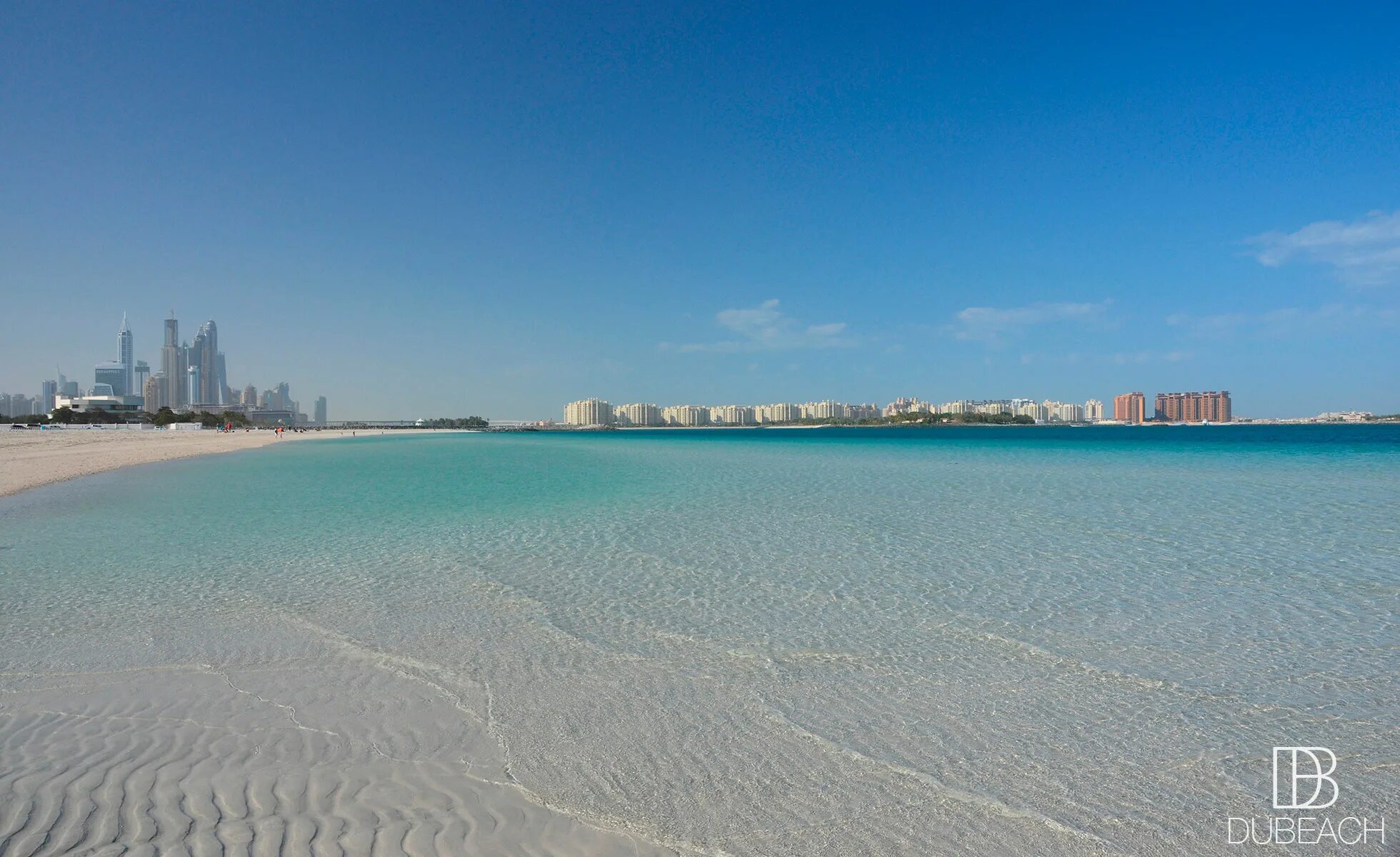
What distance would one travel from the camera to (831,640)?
6258 mm

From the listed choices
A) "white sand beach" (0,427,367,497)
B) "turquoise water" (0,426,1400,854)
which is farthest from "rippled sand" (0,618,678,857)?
"white sand beach" (0,427,367,497)

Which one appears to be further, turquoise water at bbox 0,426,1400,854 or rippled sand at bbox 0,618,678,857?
turquoise water at bbox 0,426,1400,854

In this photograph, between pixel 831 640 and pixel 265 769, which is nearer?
pixel 265 769

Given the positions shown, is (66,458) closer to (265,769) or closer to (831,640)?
(265,769)

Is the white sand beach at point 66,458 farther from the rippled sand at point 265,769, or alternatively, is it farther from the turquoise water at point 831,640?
the rippled sand at point 265,769

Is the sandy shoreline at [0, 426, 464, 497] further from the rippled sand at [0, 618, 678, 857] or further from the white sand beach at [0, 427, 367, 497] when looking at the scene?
the rippled sand at [0, 618, 678, 857]

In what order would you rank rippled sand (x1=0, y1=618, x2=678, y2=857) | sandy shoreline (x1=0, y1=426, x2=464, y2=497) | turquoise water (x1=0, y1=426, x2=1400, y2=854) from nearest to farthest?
rippled sand (x1=0, y1=618, x2=678, y2=857) → turquoise water (x1=0, y1=426, x2=1400, y2=854) → sandy shoreline (x1=0, y1=426, x2=464, y2=497)

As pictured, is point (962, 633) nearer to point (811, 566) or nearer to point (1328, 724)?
point (1328, 724)

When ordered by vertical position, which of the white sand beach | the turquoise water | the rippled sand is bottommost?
the turquoise water

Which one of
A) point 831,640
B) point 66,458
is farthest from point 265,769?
point 66,458

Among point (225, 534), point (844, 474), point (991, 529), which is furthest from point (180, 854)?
point (844, 474)

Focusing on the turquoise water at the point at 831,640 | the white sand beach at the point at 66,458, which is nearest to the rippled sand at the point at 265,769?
the turquoise water at the point at 831,640

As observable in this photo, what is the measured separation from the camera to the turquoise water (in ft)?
11.8

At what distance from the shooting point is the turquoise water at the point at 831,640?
11.8ft
